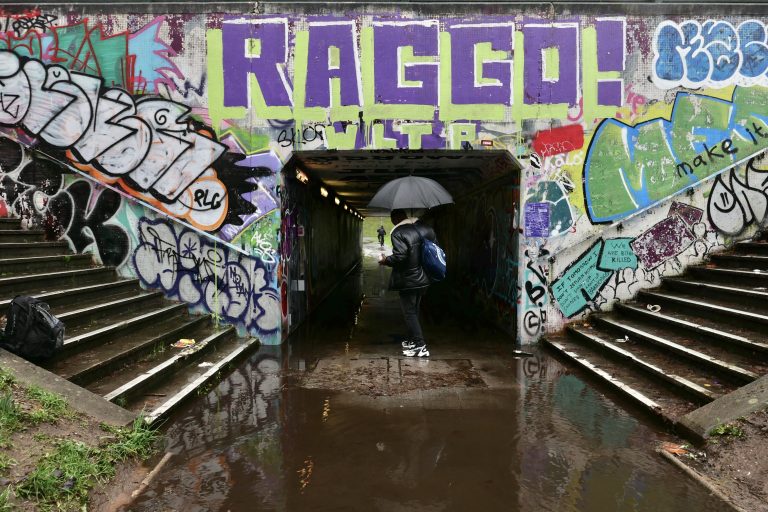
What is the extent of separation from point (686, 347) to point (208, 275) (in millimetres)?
6580

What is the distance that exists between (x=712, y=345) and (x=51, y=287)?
792 centimetres

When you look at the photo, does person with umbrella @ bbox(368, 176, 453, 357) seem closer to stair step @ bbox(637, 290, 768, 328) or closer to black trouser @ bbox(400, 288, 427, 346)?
black trouser @ bbox(400, 288, 427, 346)

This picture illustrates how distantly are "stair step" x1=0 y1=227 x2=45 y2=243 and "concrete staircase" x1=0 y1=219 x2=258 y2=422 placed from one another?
1 cm

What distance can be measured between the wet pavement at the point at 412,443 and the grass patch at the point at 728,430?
42 cm

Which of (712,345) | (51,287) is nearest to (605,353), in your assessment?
(712,345)

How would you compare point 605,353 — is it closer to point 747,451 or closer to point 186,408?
point 747,451

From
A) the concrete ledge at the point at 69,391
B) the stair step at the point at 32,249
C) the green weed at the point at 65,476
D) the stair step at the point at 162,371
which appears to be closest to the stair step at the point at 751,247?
the stair step at the point at 162,371

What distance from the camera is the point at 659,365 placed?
5.43m

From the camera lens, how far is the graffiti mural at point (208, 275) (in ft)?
24.4

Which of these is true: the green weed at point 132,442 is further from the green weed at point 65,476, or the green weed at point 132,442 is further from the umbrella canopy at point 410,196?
the umbrella canopy at point 410,196

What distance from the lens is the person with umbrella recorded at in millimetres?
6438

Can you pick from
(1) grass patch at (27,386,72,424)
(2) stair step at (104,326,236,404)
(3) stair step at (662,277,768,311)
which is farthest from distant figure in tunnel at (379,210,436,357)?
(1) grass patch at (27,386,72,424)

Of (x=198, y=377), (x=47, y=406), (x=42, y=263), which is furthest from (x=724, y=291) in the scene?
(x=42, y=263)

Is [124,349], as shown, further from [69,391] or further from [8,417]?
[8,417]
